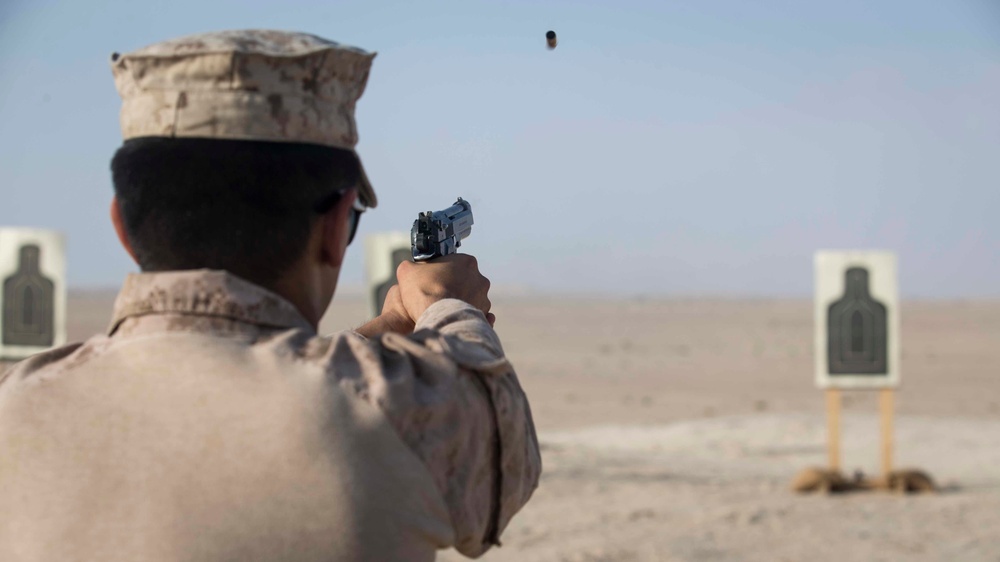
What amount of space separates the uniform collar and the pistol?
0.45 m

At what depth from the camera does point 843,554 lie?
5.46 metres

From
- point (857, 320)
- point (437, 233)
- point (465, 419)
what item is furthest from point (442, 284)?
point (857, 320)

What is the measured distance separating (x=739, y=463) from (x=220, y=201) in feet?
26.0

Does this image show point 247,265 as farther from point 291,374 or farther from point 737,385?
point 737,385

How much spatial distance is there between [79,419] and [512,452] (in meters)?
0.47

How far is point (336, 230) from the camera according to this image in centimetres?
116

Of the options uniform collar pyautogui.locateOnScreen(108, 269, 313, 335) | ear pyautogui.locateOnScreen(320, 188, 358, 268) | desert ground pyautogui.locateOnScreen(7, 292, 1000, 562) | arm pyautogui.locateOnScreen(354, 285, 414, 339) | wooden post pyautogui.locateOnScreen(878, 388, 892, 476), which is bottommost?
desert ground pyautogui.locateOnScreen(7, 292, 1000, 562)

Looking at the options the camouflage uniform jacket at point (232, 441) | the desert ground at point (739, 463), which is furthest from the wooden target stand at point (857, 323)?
the camouflage uniform jacket at point (232, 441)

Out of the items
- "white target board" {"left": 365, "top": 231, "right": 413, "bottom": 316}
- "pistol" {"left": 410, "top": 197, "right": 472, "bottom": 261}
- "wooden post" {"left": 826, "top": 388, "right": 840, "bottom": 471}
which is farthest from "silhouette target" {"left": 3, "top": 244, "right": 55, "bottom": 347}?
"pistol" {"left": 410, "top": 197, "right": 472, "bottom": 261}

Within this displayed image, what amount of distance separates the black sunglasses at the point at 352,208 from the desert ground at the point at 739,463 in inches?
173

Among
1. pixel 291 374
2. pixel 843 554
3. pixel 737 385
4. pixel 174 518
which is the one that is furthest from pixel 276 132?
pixel 737 385

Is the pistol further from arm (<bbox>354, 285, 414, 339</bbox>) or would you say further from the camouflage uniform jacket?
the camouflage uniform jacket

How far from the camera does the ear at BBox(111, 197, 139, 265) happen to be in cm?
115

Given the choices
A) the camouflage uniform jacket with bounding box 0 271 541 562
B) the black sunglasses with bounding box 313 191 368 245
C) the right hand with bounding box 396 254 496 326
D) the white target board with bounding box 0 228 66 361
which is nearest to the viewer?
the camouflage uniform jacket with bounding box 0 271 541 562
